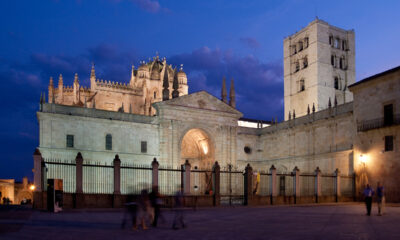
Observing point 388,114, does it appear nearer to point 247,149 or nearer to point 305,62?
point 247,149

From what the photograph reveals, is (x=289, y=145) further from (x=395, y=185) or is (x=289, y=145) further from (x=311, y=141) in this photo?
(x=395, y=185)

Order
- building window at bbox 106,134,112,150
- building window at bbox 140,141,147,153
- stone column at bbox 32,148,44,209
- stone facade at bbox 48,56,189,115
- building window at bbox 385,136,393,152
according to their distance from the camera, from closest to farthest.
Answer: stone column at bbox 32,148,44,209, building window at bbox 385,136,393,152, building window at bbox 106,134,112,150, building window at bbox 140,141,147,153, stone facade at bbox 48,56,189,115

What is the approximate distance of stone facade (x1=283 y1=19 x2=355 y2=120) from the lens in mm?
56500

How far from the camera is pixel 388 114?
29.5 metres

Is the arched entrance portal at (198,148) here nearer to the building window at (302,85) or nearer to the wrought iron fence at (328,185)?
the wrought iron fence at (328,185)

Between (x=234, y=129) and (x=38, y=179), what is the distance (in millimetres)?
27135

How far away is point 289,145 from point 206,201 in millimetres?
21058

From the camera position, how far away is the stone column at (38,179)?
20484 mm

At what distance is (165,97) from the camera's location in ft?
137

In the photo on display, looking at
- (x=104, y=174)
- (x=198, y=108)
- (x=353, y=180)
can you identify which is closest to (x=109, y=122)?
(x=104, y=174)

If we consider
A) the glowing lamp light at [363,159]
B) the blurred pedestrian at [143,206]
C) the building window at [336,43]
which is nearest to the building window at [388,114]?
the glowing lamp light at [363,159]

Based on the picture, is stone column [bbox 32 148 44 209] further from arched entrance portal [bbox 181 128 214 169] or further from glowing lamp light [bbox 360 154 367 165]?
glowing lamp light [bbox 360 154 367 165]

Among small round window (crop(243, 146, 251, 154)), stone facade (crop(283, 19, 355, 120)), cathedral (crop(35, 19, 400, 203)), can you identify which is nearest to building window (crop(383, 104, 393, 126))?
cathedral (crop(35, 19, 400, 203))

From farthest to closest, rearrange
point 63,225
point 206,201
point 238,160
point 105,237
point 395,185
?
point 238,160
point 395,185
point 206,201
point 63,225
point 105,237
